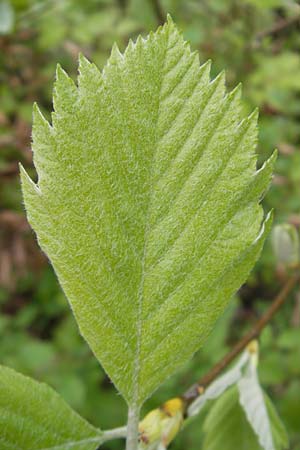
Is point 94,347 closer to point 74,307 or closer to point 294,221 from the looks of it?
point 74,307

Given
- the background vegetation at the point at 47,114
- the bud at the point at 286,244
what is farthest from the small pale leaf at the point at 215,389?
the background vegetation at the point at 47,114

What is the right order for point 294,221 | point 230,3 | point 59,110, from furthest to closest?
point 230,3 < point 294,221 < point 59,110

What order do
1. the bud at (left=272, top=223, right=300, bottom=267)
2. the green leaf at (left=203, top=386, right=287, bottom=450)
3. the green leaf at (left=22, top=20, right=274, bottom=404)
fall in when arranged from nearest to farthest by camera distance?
the green leaf at (left=22, top=20, right=274, bottom=404)
the green leaf at (left=203, top=386, right=287, bottom=450)
the bud at (left=272, top=223, right=300, bottom=267)

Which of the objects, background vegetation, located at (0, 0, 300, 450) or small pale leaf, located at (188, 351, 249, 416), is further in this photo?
background vegetation, located at (0, 0, 300, 450)

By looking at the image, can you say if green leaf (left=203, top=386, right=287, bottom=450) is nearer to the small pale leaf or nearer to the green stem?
the small pale leaf

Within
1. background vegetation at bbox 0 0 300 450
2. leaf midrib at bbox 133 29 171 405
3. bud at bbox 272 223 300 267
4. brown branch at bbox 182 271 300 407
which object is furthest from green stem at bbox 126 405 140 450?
background vegetation at bbox 0 0 300 450

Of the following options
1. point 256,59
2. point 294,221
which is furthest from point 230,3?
point 294,221

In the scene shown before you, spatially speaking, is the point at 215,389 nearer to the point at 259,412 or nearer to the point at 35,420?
the point at 259,412

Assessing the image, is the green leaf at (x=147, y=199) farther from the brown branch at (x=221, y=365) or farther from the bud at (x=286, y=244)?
the bud at (x=286, y=244)
